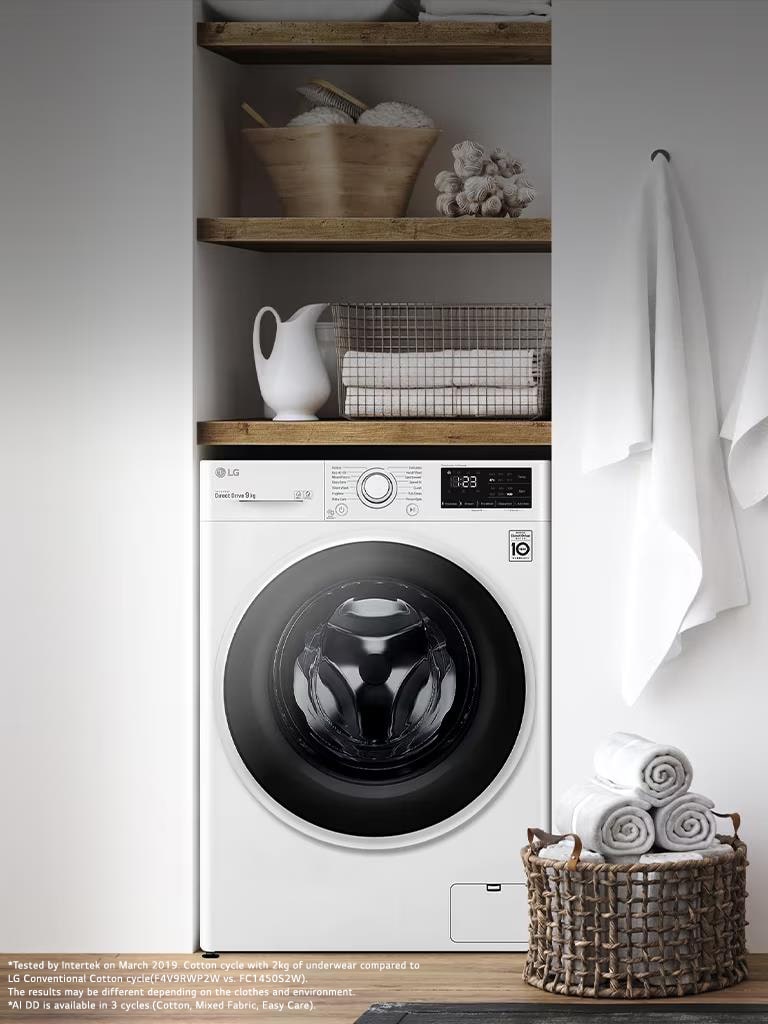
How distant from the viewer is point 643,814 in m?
2.29

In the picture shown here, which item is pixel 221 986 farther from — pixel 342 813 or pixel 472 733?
pixel 472 733

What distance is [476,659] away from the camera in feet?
8.16

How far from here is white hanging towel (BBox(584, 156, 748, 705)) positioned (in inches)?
94.3

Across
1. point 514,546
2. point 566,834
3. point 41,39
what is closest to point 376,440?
point 514,546

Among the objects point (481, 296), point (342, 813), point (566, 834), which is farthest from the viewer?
point (481, 296)

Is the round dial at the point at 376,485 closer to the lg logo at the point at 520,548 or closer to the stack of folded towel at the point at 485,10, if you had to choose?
the lg logo at the point at 520,548

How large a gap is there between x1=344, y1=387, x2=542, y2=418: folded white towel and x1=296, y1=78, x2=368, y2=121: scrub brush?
624 mm

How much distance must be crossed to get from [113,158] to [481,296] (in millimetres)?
924

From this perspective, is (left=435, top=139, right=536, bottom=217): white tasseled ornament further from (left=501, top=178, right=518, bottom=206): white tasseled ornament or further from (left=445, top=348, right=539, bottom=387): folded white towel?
(left=445, top=348, right=539, bottom=387): folded white towel

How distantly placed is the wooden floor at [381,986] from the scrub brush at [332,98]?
177cm

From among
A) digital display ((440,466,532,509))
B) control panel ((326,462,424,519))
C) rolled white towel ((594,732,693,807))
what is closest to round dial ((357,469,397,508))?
control panel ((326,462,424,519))

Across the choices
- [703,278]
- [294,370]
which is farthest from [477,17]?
[294,370]

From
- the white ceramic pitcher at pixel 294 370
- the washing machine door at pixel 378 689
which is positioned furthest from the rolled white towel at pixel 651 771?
the white ceramic pitcher at pixel 294 370

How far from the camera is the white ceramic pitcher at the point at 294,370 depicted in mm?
2586
